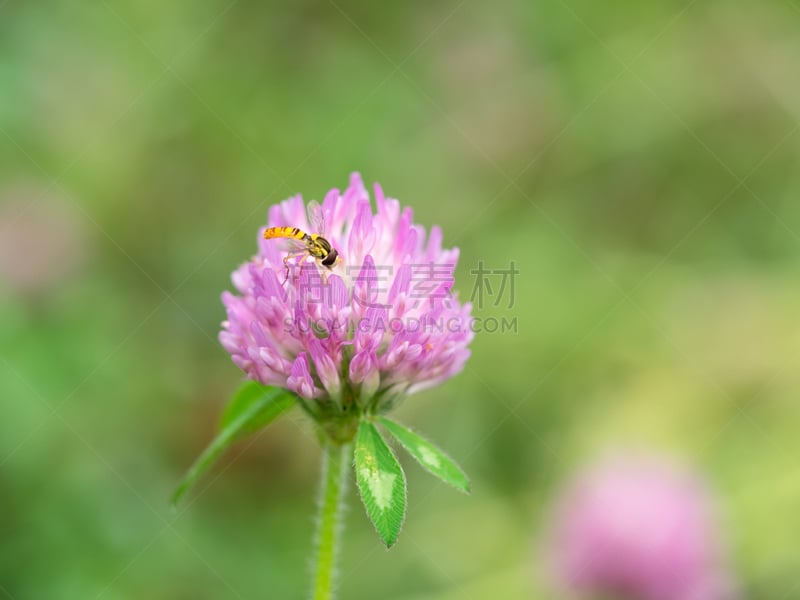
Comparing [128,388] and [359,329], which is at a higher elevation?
[359,329]

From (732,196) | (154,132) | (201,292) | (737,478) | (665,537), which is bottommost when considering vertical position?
(201,292)

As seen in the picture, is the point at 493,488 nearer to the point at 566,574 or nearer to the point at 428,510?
the point at 428,510

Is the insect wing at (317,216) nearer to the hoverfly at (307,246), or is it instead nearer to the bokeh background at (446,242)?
the hoverfly at (307,246)

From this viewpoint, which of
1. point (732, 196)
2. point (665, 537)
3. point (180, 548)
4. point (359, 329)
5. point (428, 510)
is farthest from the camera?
point (732, 196)

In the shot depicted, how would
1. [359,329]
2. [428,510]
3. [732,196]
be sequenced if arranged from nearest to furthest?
[359,329] → [428,510] → [732,196]

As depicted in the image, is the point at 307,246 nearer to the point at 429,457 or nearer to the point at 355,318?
the point at 355,318

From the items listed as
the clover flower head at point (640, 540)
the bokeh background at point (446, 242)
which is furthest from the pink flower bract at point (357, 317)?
the clover flower head at point (640, 540)

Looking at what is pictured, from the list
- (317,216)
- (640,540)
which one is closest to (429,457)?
(317,216)

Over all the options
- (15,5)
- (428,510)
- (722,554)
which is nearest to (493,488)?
(428,510)
